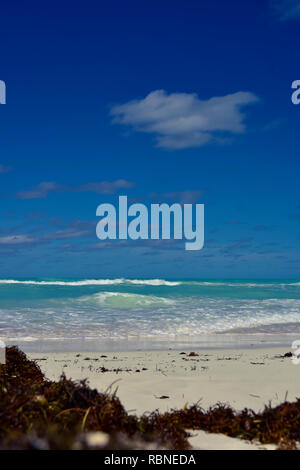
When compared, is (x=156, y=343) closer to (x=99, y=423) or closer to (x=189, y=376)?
(x=189, y=376)

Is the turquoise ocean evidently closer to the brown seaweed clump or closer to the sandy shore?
the sandy shore

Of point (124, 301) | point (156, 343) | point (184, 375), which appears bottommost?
point (156, 343)

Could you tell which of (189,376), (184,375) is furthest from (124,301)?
(189,376)

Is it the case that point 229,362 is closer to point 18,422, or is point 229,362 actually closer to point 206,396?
point 206,396

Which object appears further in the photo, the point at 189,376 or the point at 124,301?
the point at 124,301

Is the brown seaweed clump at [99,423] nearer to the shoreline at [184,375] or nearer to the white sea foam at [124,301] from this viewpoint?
the shoreline at [184,375]

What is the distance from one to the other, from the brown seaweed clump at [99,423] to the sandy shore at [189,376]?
0.18 meters

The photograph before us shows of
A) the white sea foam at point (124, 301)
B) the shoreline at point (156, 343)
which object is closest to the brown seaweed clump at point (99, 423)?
the shoreline at point (156, 343)

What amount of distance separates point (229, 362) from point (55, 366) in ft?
9.86

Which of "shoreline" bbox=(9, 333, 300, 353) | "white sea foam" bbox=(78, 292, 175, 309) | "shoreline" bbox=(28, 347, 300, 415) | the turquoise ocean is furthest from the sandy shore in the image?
"white sea foam" bbox=(78, 292, 175, 309)

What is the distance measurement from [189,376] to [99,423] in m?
4.41

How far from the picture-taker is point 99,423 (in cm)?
303

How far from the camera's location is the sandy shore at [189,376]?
5426mm
